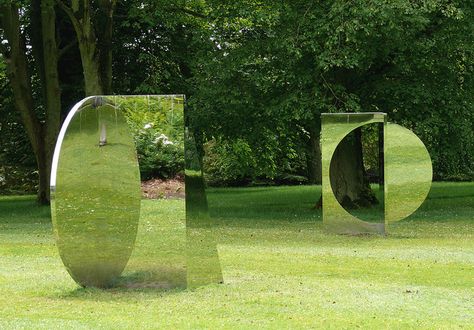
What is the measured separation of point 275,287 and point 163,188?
2084mm

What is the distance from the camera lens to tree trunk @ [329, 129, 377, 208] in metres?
28.1

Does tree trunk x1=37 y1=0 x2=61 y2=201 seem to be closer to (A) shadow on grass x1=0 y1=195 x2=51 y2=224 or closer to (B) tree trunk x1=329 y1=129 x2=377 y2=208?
(A) shadow on grass x1=0 y1=195 x2=51 y2=224

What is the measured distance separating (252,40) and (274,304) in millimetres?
17411

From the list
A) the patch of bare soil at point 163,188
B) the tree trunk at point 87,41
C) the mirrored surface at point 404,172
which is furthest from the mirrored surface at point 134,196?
the tree trunk at point 87,41

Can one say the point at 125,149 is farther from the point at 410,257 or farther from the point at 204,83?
the point at 204,83

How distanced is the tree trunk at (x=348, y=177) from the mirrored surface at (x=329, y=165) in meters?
6.83

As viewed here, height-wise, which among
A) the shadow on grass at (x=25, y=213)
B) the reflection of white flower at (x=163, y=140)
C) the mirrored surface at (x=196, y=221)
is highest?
the reflection of white flower at (x=163, y=140)

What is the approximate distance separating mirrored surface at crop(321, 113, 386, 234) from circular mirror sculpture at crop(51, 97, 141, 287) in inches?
350

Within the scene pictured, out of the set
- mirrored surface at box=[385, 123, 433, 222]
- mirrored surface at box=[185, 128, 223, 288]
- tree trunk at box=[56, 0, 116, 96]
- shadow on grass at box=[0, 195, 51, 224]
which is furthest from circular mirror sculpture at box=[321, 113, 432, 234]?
shadow on grass at box=[0, 195, 51, 224]

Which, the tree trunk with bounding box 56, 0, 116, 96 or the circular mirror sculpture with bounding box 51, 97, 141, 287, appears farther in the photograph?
the tree trunk with bounding box 56, 0, 116, 96

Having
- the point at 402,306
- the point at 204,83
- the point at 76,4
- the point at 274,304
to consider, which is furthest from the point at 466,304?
the point at 76,4

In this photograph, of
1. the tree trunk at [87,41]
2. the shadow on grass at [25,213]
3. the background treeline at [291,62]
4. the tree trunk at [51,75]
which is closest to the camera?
the background treeline at [291,62]

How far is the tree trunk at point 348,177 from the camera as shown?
28078mm

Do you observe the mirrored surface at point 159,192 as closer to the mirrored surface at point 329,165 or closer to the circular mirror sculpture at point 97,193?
the circular mirror sculpture at point 97,193
